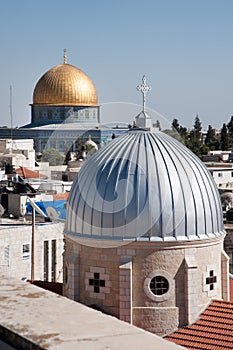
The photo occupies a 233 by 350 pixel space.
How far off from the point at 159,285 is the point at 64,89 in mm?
68867

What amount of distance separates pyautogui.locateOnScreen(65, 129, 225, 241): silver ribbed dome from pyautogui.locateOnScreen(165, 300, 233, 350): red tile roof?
1269 millimetres

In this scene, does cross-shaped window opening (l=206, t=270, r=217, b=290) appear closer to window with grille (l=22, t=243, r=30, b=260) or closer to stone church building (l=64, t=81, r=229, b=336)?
stone church building (l=64, t=81, r=229, b=336)

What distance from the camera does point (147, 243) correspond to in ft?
39.2

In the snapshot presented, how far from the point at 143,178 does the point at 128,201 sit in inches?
20.1

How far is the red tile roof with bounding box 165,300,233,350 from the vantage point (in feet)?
37.6

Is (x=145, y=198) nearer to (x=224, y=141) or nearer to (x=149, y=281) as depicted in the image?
(x=149, y=281)

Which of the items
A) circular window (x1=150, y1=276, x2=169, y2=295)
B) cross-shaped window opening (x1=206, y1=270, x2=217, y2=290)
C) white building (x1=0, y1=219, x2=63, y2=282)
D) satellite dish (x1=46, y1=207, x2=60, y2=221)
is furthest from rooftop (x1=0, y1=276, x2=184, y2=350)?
satellite dish (x1=46, y1=207, x2=60, y2=221)

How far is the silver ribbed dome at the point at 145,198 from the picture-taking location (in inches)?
473

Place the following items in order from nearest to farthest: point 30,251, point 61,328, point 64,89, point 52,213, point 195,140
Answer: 1. point 61,328
2. point 30,251
3. point 52,213
4. point 64,89
5. point 195,140

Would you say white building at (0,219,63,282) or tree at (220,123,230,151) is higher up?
tree at (220,123,230,151)

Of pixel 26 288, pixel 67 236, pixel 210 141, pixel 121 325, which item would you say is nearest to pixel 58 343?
pixel 121 325

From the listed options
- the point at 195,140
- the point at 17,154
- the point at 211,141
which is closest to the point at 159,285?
the point at 17,154

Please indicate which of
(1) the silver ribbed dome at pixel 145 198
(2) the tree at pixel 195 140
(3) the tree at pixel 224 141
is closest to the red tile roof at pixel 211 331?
(1) the silver ribbed dome at pixel 145 198

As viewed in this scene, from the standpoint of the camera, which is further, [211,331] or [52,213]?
[52,213]
